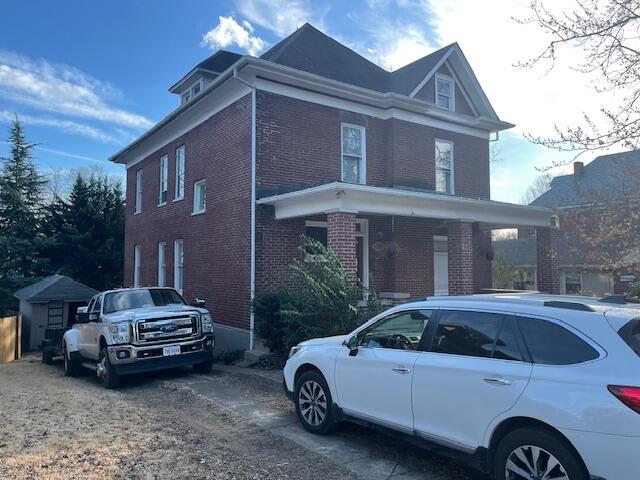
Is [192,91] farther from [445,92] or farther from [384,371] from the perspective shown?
[384,371]

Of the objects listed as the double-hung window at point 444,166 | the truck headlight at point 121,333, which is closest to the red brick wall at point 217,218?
the truck headlight at point 121,333

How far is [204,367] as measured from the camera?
10492 millimetres

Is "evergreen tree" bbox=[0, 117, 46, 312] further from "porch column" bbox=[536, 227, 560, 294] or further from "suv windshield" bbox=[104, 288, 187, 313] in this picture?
"porch column" bbox=[536, 227, 560, 294]

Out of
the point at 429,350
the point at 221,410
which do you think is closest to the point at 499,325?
the point at 429,350

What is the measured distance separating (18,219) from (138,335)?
Result: 21.8 m

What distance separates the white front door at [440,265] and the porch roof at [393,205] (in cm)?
219

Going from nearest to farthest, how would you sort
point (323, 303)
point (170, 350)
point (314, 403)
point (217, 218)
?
1. point (314, 403)
2. point (323, 303)
3. point (170, 350)
4. point (217, 218)

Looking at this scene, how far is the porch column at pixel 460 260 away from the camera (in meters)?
12.8

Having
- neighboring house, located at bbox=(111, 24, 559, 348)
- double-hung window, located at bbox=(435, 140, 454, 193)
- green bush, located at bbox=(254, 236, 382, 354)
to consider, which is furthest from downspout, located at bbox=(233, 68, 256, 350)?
double-hung window, located at bbox=(435, 140, 454, 193)

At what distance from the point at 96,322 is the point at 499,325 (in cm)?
855

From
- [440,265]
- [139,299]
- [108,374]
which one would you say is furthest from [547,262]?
[108,374]

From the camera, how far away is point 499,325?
4316mm

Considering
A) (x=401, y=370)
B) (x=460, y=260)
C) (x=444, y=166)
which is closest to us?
(x=401, y=370)

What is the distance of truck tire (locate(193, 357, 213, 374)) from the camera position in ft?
34.1
